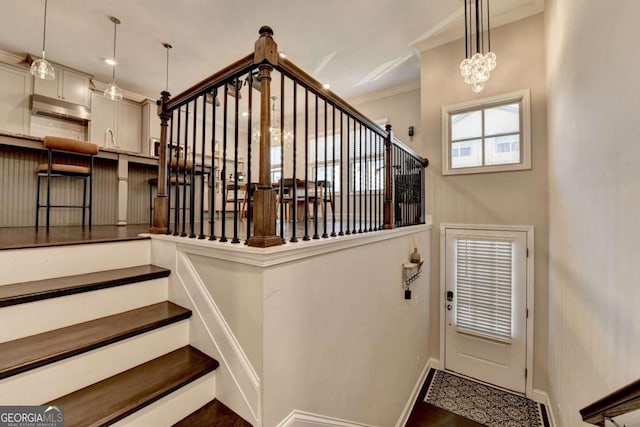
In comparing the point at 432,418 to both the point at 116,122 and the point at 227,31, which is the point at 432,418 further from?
the point at 116,122

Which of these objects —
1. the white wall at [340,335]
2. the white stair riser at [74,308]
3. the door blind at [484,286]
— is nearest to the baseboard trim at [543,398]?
the door blind at [484,286]

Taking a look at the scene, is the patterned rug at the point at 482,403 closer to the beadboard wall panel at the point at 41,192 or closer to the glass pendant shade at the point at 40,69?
the beadboard wall panel at the point at 41,192

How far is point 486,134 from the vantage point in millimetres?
3426

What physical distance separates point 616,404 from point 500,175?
10.0 feet

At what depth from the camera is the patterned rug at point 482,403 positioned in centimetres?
289

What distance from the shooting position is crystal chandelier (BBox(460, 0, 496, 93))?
256 cm

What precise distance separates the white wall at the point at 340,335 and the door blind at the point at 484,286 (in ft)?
3.59

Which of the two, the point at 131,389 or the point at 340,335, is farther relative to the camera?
the point at 340,335

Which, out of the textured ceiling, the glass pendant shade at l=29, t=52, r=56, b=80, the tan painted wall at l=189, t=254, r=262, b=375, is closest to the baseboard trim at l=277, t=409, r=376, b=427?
the tan painted wall at l=189, t=254, r=262, b=375

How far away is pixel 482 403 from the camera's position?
3.12 m

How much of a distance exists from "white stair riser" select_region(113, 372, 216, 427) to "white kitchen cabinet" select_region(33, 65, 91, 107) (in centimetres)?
565

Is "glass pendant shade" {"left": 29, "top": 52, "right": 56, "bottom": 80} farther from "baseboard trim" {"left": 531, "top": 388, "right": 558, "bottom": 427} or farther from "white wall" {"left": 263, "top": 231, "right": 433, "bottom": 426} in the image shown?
"baseboard trim" {"left": 531, "top": 388, "right": 558, "bottom": 427}

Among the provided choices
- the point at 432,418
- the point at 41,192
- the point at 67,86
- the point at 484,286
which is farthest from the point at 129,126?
the point at 432,418

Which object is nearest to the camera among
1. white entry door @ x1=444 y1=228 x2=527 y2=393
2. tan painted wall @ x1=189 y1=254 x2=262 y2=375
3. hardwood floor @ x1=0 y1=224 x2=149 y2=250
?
tan painted wall @ x1=189 y1=254 x2=262 y2=375
